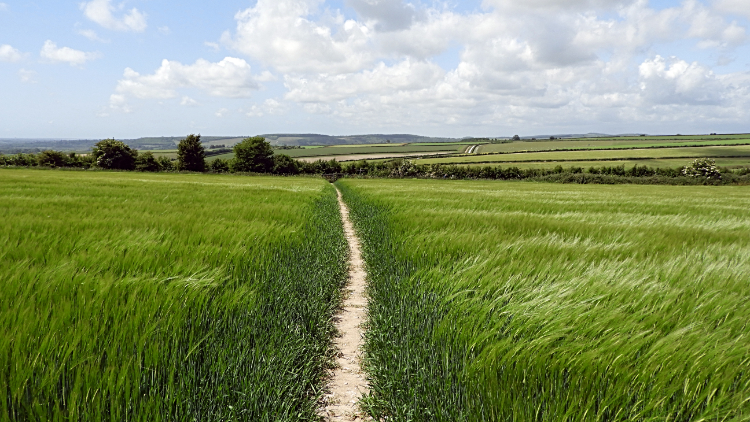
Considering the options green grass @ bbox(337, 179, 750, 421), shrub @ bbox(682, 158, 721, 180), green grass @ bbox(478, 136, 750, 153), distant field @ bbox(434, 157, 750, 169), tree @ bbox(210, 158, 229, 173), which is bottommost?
shrub @ bbox(682, 158, 721, 180)

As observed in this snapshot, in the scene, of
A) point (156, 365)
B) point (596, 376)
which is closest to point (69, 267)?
point (156, 365)

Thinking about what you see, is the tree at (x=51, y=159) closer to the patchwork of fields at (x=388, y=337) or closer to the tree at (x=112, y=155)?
the tree at (x=112, y=155)

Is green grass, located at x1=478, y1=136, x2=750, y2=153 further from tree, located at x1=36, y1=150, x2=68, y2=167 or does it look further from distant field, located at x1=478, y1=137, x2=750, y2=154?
tree, located at x1=36, y1=150, x2=68, y2=167

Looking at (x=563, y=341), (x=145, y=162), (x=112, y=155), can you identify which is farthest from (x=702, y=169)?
(x=112, y=155)

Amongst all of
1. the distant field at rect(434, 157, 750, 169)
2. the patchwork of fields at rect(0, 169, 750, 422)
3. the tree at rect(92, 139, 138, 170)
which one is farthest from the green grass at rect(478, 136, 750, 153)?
the patchwork of fields at rect(0, 169, 750, 422)

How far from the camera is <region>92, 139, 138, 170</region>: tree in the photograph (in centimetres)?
6994

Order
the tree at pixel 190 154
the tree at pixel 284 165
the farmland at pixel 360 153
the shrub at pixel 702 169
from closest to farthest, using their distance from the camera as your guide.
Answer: the shrub at pixel 702 169 < the tree at pixel 190 154 < the tree at pixel 284 165 < the farmland at pixel 360 153

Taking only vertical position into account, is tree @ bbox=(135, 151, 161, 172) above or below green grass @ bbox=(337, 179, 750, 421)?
above

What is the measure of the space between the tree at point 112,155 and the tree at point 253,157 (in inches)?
828

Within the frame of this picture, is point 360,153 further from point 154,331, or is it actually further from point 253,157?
point 154,331

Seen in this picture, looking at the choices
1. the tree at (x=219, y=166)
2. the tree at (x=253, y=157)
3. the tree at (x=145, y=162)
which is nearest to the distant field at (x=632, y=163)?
the tree at (x=253, y=157)

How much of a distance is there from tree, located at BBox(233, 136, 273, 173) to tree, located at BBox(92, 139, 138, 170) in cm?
2103

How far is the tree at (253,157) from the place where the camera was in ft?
247

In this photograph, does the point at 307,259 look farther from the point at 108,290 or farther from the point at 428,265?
the point at 108,290
